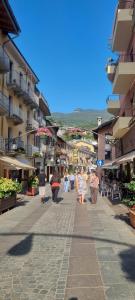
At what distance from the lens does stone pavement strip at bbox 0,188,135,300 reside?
17.7ft

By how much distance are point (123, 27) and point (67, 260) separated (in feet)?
51.4

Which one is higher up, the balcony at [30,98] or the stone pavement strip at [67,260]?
the balcony at [30,98]

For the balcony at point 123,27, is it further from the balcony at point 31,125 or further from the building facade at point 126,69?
the balcony at point 31,125

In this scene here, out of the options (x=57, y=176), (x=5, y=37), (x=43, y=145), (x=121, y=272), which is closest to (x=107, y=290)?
(x=121, y=272)

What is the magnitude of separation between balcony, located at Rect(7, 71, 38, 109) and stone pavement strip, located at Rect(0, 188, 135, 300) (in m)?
19.1

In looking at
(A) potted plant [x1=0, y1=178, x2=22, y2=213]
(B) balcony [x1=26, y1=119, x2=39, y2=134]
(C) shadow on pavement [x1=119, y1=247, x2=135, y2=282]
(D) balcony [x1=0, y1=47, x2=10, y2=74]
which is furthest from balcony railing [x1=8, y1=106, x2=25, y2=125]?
(C) shadow on pavement [x1=119, y1=247, x2=135, y2=282]

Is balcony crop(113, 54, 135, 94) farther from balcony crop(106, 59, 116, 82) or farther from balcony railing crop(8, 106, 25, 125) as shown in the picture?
balcony railing crop(8, 106, 25, 125)

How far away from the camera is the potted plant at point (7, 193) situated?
49.7ft

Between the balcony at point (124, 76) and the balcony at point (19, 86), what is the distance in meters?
9.37

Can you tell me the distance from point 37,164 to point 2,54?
22.1m

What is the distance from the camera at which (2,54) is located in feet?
83.6

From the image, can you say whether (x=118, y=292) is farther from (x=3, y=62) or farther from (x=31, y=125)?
(x=31, y=125)

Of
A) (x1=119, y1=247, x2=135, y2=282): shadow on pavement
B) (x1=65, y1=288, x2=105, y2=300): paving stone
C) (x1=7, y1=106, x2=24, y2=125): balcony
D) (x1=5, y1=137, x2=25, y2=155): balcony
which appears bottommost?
(x1=65, y1=288, x2=105, y2=300): paving stone

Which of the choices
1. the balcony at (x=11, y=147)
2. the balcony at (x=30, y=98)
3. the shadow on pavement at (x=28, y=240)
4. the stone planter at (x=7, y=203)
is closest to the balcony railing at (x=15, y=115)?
the balcony at (x=11, y=147)
